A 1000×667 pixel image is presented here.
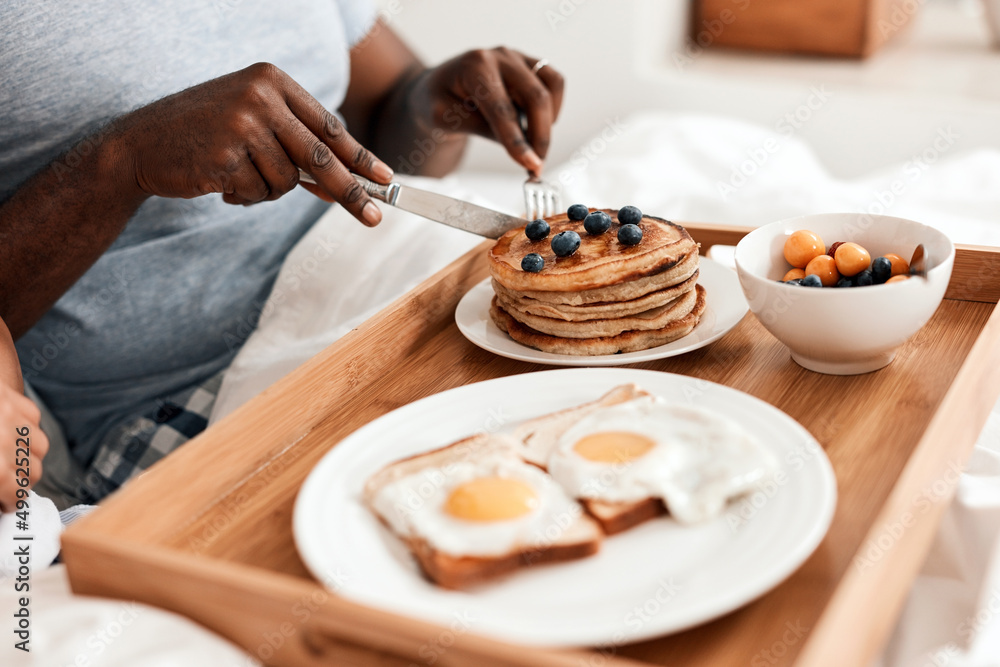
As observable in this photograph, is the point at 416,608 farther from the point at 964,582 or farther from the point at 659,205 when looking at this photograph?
the point at 659,205

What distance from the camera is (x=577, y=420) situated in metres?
0.78

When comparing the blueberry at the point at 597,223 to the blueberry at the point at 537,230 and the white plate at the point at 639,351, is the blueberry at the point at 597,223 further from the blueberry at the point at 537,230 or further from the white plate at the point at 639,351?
the white plate at the point at 639,351

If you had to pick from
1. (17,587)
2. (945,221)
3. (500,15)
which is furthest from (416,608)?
(500,15)

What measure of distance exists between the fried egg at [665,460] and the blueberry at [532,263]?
0.27m

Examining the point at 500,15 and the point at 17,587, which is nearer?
the point at 17,587

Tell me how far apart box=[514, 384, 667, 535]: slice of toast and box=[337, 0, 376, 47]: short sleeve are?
1.22 meters

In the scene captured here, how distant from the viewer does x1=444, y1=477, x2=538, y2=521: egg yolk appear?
0.64 meters

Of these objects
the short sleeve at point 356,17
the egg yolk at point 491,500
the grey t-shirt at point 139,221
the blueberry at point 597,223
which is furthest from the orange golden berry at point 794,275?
the short sleeve at point 356,17

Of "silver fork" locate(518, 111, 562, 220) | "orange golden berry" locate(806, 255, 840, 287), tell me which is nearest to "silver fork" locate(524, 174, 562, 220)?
"silver fork" locate(518, 111, 562, 220)

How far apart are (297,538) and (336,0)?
4.44ft

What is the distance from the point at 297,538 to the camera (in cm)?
65

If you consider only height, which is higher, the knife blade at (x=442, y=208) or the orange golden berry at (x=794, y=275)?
the knife blade at (x=442, y=208)

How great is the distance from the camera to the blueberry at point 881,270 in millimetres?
906

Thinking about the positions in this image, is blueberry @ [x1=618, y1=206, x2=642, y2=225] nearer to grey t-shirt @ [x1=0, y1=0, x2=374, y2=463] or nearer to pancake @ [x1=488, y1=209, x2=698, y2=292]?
pancake @ [x1=488, y1=209, x2=698, y2=292]
